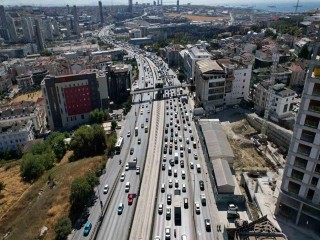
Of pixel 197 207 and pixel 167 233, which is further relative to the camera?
pixel 197 207

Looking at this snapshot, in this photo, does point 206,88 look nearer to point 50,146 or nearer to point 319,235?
point 50,146

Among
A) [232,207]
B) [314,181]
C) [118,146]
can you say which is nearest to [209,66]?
[118,146]

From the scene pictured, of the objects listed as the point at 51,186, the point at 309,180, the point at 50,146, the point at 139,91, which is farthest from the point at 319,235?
the point at 139,91

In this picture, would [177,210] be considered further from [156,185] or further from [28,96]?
[28,96]

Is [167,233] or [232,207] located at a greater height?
[232,207]

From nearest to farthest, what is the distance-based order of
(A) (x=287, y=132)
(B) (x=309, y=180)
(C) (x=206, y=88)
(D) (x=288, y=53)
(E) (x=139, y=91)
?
(B) (x=309, y=180) < (A) (x=287, y=132) < (C) (x=206, y=88) < (E) (x=139, y=91) < (D) (x=288, y=53)

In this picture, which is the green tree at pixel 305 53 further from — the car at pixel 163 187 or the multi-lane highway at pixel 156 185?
the car at pixel 163 187

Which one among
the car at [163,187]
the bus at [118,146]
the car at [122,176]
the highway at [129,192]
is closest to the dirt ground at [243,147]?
the car at [163,187]
